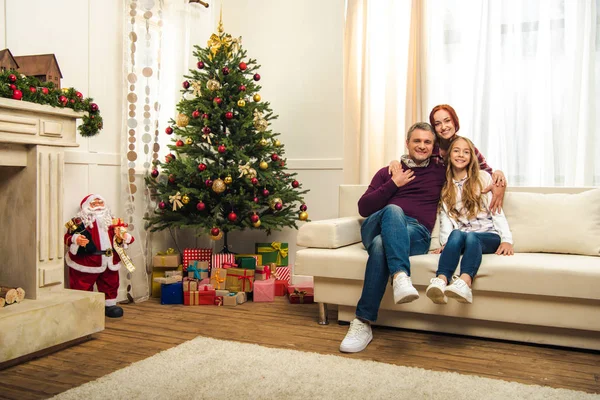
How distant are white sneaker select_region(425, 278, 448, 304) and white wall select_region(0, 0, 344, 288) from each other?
185 centimetres

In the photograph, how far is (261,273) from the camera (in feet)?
12.2

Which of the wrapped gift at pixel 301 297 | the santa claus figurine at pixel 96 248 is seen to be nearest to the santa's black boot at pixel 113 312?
the santa claus figurine at pixel 96 248

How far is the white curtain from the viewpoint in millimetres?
3395

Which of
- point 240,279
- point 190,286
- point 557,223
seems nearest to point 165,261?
point 190,286

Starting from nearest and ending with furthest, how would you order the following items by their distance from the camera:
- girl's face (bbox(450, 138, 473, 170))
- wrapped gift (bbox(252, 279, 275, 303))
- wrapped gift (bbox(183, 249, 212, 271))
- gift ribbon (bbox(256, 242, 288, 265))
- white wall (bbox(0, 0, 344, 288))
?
girl's face (bbox(450, 138, 473, 170)), white wall (bbox(0, 0, 344, 288)), wrapped gift (bbox(252, 279, 275, 303)), wrapped gift (bbox(183, 249, 212, 271)), gift ribbon (bbox(256, 242, 288, 265))

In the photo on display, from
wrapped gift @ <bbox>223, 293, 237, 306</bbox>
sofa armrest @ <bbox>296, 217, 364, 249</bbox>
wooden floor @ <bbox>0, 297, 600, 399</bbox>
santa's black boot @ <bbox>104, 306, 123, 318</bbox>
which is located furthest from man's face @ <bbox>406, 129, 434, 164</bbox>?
santa's black boot @ <bbox>104, 306, 123, 318</bbox>

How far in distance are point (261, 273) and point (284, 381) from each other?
1676mm

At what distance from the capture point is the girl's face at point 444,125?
3162 millimetres

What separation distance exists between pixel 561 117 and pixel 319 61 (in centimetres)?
182

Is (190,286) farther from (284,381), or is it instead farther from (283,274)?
(284,381)

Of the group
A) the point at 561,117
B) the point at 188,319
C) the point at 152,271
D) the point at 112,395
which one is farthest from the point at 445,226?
the point at 152,271

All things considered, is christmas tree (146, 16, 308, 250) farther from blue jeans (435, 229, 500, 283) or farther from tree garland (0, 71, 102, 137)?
blue jeans (435, 229, 500, 283)

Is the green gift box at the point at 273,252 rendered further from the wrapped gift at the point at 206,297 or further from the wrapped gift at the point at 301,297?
the wrapped gift at the point at 206,297

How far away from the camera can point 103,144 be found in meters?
3.44
